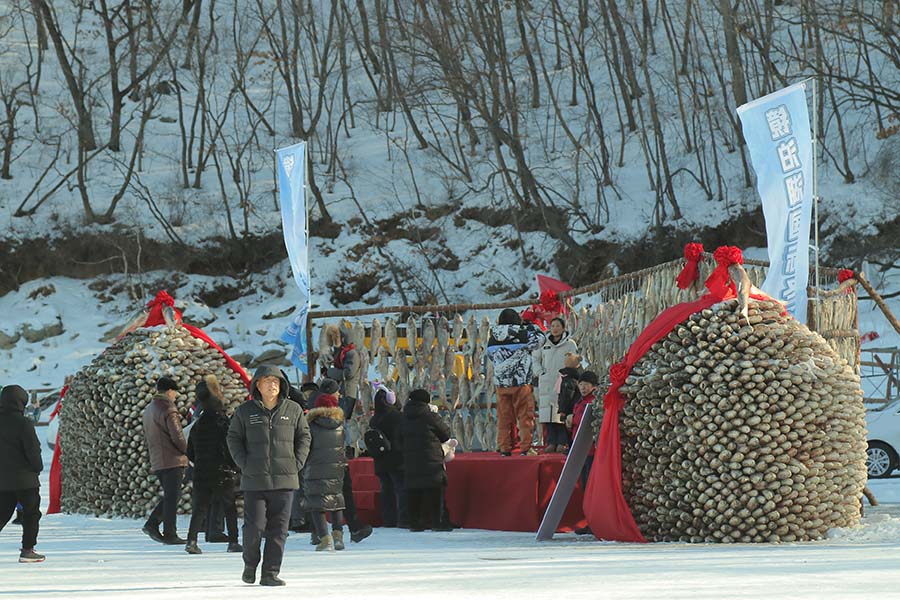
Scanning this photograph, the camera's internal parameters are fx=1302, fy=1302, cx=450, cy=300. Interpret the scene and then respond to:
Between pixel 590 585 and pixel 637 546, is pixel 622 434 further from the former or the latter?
pixel 590 585

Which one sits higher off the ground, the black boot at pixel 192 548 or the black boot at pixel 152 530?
the black boot at pixel 152 530

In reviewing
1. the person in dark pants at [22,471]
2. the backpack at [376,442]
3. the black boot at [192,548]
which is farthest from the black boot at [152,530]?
the backpack at [376,442]

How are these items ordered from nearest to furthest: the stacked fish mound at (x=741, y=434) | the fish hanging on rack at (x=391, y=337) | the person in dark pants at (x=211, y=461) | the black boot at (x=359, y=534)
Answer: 1. the stacked fish mound at (x=741, y=434)
2. the person in dark pants at (x=211, y=461)
3. the black boot at (x=359, y=534)
4. the fish hanging on rack at (x=391, y=337)

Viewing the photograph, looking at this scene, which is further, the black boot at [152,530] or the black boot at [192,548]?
the black boot at [152,530]

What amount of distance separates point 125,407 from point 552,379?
4.43 meters

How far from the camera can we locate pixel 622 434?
10617 mm

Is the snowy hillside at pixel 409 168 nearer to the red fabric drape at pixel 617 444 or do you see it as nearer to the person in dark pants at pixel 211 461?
the red fabric drape at pixel 617 444

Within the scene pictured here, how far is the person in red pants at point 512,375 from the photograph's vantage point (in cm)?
1377

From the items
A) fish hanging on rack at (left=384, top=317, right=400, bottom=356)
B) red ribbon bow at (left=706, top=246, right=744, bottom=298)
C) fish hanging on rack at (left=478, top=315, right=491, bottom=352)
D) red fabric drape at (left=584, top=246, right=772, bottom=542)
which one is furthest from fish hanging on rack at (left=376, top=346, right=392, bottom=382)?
red ribbon bow at (left=706, top=246, right=744, bottom=298)

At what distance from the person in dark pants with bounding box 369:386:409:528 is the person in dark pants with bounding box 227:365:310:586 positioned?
15.4 feet

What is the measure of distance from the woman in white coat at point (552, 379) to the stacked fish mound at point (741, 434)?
267cm

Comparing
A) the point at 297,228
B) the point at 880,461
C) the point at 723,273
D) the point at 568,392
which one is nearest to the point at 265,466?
the point at 723,273

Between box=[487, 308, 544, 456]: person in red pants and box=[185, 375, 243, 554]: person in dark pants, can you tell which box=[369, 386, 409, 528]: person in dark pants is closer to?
box=[487, 308, 544, 456]: person in red pants

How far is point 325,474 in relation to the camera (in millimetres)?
10484
